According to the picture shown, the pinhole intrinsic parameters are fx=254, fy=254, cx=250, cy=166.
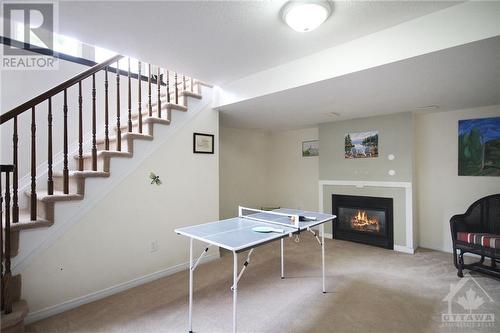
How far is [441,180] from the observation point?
12.4 ft

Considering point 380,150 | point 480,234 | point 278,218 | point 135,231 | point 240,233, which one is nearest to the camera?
point 240,233

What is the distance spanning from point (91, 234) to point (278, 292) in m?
1.90

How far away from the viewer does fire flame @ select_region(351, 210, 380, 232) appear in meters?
4.07

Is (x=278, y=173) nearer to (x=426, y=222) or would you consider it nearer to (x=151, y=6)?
(x=426, y=222)

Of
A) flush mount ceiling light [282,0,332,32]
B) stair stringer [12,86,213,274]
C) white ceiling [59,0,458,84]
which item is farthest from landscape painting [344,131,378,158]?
flush mount ceiling light [282,0,332,32]

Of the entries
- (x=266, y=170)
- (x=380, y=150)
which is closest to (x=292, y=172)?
(x=266, y=170)

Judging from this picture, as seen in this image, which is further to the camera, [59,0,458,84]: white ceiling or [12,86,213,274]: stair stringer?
[12,86,213,274]: stair stringer

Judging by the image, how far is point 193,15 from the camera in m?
1.76

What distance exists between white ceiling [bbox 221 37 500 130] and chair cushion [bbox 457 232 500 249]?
1.58 m

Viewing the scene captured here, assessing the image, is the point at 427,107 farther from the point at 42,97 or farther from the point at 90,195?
the point at 42,97

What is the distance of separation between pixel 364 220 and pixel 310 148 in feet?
5.56

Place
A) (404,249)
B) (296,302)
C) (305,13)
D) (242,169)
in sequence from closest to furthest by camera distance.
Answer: (305,13), (296,302), (404,249), (242,169)

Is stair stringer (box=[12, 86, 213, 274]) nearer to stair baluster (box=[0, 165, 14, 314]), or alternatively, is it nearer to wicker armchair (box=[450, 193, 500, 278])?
stair baluster (box=[0, 165, 14, 314])

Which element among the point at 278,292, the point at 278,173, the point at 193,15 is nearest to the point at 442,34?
the point at 193,15
